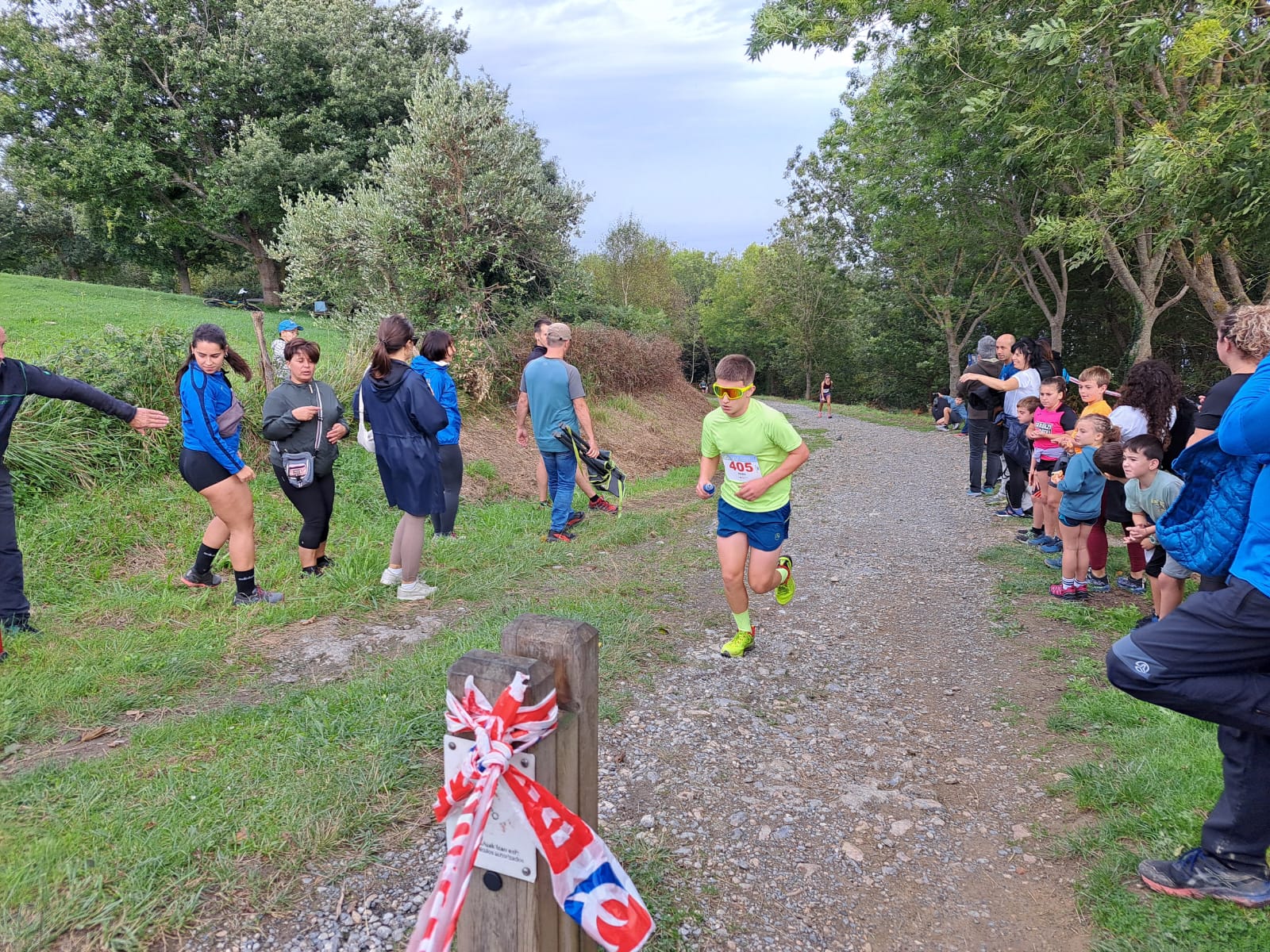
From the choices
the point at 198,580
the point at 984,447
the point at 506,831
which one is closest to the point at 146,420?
the point at 198,580

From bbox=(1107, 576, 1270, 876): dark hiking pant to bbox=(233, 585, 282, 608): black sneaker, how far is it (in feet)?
17.5

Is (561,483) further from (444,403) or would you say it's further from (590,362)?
(590,362)

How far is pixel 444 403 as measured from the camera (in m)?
7.28

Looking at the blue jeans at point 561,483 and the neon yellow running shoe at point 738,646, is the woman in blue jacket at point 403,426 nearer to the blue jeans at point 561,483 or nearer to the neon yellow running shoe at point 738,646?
the blue jeans at point 561,483

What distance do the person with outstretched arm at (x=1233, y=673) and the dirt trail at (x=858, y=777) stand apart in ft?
1.84

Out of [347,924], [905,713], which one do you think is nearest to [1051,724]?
[905,713]

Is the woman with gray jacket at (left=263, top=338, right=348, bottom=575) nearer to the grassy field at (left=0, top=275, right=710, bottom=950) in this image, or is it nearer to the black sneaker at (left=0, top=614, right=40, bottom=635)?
the grassy field at (left=0, top=275, right=710, bottom=950)

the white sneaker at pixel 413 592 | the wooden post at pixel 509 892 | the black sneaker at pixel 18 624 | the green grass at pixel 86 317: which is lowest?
the white sneaker at pixel 413 592

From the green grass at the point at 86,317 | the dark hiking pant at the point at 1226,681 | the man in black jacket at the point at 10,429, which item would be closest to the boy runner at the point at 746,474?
the dark hiking pant at the point at 1226,681

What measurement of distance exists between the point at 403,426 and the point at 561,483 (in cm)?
248

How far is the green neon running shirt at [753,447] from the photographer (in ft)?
15.7

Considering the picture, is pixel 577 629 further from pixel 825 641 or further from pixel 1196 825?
pixel 825 641

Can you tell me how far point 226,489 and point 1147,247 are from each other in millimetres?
15059

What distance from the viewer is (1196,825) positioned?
2975 millimetres
